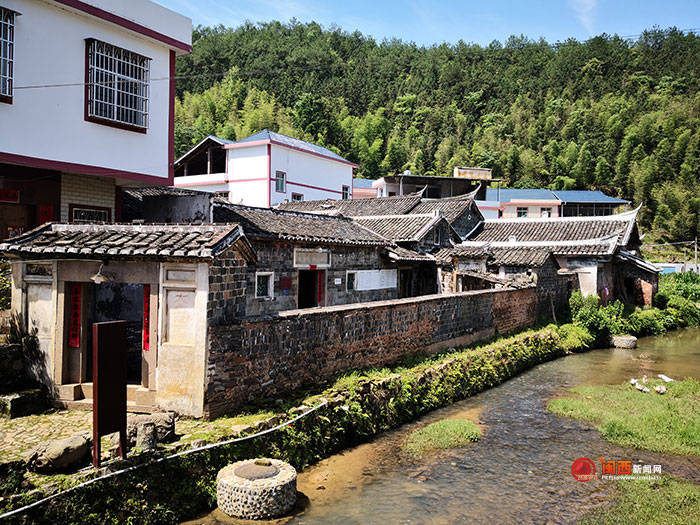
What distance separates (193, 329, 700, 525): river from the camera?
257 inches

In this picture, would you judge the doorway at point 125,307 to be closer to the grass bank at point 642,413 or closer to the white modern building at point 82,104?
the white modern building at point 82,104

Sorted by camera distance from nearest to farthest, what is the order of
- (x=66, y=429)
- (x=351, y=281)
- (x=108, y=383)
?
(x=108, y=383), (x=66, y=429), (x=351, y=281)

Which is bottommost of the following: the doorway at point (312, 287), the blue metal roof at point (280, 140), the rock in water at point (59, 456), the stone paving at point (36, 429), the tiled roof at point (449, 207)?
the stone paving at point (36, 429)

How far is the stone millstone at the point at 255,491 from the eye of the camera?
6016 millimetres

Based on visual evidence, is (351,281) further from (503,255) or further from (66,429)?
(66,429)

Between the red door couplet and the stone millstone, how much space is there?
1231 mm

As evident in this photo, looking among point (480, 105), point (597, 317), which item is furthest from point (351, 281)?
point (480, 105)

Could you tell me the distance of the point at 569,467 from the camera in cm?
804

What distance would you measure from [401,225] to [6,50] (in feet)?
45.1

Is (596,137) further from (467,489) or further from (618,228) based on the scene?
(467,489)

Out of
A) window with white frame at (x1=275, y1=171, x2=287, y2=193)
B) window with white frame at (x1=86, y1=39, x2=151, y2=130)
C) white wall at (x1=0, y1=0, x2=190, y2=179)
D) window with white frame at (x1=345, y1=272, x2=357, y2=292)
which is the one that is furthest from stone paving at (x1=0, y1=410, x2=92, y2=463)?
window with white frame at (x1=275, y1=171, x2=287, y2=193)

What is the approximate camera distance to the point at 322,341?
31.1 feet

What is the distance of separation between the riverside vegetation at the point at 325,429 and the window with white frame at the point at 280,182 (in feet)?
53.1

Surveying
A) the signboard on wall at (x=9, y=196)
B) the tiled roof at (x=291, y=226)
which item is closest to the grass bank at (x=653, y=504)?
the tiled roof at (x=291, y=226)
